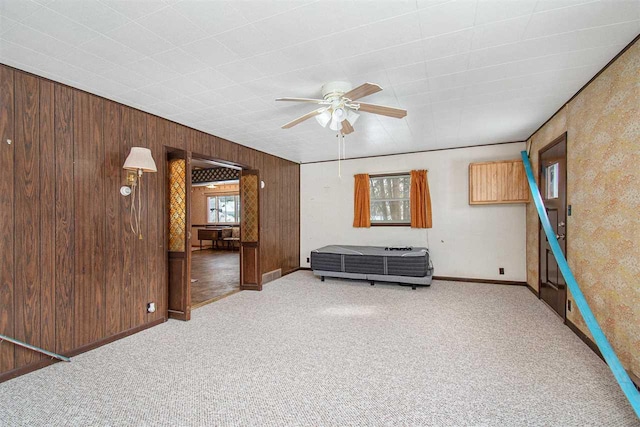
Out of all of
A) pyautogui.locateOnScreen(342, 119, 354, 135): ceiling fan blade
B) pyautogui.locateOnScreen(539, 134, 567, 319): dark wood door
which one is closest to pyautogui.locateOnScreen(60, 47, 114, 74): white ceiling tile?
pyautogui.locateOnScreen(342, 119, 354, 135): ceiling fan blade

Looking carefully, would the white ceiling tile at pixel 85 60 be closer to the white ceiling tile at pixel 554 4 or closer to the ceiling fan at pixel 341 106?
the ceiling fan at pixel 341 106

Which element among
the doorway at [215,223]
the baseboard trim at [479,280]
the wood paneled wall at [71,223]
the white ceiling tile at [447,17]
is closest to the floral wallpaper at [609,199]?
the white ceiling tile at [447,17]

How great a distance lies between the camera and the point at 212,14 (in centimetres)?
179

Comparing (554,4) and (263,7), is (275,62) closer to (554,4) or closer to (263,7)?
(263,7)

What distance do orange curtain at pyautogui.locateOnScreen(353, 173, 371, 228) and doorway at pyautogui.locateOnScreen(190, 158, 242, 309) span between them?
288cm

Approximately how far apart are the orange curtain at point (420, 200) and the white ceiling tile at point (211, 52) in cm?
435

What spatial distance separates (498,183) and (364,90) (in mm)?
3848

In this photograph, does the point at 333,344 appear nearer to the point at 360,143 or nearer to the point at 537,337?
the point at 537,337

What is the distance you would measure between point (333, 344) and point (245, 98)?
2.68m

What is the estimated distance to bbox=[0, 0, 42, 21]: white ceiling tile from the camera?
1.68 meters

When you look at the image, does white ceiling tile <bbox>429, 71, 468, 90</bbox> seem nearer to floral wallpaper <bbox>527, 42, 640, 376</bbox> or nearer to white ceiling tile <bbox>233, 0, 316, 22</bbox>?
floral wallpaper <bbox>527, 42, 640, 376</bbox>

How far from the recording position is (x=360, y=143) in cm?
510

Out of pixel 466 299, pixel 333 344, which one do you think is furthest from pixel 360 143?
pixel 333 344

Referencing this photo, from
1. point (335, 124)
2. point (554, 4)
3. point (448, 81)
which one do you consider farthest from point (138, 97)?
point (554, 4)
